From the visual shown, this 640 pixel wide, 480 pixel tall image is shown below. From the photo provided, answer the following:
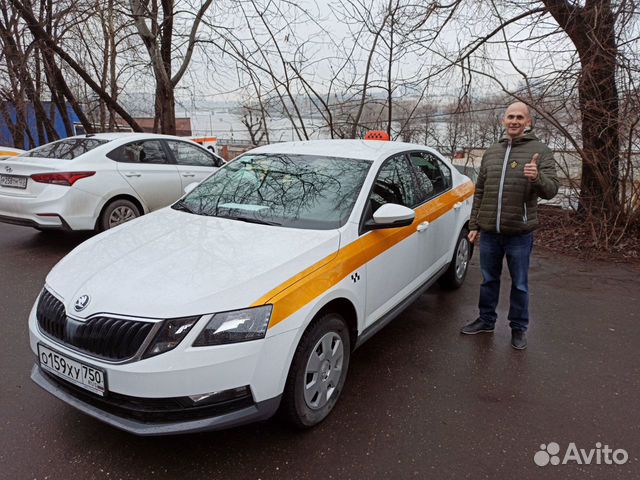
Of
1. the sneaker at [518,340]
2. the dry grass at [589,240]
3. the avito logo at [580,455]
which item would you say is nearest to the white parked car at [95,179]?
the sneaker at [518,340]

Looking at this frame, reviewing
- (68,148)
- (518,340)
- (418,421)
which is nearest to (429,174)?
(518,340)

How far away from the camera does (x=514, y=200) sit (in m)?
3.33

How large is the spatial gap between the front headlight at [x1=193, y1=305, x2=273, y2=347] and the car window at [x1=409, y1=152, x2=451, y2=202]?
214 centimetres

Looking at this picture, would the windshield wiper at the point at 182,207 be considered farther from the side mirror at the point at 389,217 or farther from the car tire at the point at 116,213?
the car tire at the point at 116,213

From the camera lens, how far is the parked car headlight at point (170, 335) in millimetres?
2039

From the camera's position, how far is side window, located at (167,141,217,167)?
6809 millimetres

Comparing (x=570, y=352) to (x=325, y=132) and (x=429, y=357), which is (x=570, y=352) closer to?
(x=429, y=357)

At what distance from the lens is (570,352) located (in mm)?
3537

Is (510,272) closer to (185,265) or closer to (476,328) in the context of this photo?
(476,328)

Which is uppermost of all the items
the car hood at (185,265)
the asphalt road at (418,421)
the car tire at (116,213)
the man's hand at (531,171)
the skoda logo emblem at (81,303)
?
the man's hand at (531,171)

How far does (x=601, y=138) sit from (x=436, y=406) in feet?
16.1

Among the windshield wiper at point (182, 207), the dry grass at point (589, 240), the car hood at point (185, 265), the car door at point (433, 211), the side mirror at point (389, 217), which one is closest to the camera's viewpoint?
the car hood at point (185, 265)

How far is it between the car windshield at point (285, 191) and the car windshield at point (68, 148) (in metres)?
3.15

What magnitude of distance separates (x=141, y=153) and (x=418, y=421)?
17.6 feet
